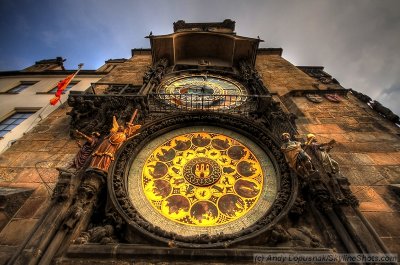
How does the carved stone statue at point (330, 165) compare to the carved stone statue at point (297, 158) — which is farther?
the carved stone statue at point (297, 158)

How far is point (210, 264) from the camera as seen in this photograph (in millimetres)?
3025

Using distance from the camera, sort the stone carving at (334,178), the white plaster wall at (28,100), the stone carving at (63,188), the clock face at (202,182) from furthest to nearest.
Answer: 1. the white plaster wall at (28,100)
2. the clock face at (202,182)
3. the stone carving at (334,178)
4. the stone carving at (63,188)

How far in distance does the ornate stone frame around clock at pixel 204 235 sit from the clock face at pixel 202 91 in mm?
1070

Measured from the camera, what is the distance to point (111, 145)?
445 cm

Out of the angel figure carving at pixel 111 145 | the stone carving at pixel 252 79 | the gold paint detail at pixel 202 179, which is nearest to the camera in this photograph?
the gold paint detail at pixel 202 179

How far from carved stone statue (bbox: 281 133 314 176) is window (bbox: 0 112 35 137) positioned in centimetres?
740

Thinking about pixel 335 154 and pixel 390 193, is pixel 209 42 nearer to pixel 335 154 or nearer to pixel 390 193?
pixel 335 154

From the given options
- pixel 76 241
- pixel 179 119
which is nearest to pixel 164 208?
pixel 76 241

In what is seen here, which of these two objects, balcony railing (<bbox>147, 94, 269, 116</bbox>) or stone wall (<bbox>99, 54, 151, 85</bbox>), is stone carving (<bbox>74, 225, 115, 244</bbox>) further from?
stone wall (<bbox>99, 54, 151, 85</bbox>)

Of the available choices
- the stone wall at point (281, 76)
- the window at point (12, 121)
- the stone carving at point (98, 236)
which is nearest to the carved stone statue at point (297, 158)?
the stone carving at point (98, 236)

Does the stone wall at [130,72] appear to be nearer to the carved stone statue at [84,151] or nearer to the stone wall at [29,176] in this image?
the stone wall at [29,176]

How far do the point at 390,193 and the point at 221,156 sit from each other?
2.99 m

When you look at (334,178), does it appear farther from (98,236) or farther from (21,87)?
(21,87)

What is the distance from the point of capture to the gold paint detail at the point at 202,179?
157 inches
